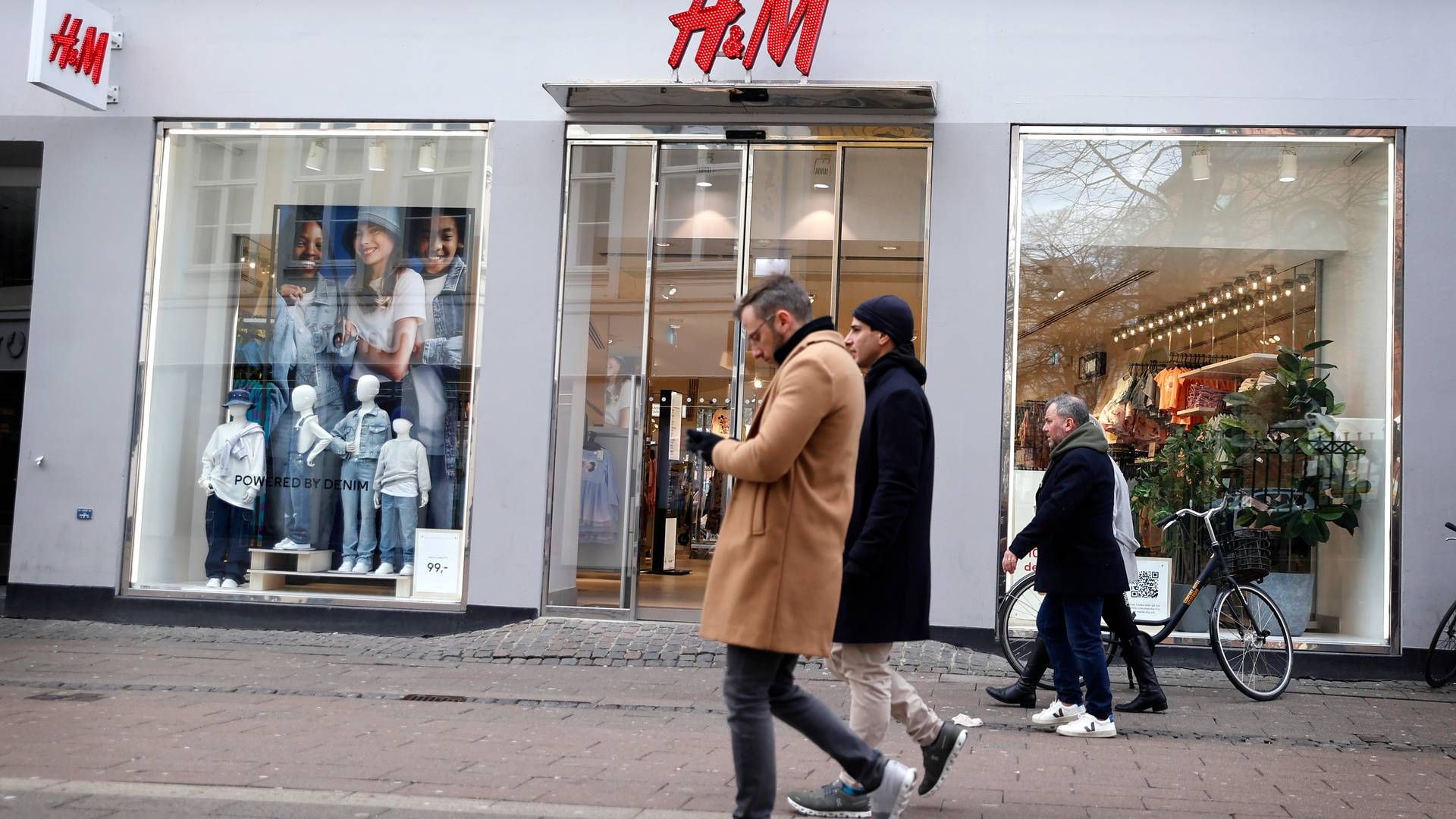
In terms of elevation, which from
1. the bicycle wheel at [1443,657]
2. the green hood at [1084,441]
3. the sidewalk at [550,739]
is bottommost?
the sidewalk at [550,739]

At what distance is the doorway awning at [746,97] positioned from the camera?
964cm

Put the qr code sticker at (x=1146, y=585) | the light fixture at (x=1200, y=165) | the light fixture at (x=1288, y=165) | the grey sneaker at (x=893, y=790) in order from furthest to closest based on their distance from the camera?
the light fixture at (x=1200, y=165) → the light fixture at (x=1288, y=165) → the qr code sticker at (x=1146, y=585) → the grey sneaker at (x=893, y=790)

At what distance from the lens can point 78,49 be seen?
1045 centimetres

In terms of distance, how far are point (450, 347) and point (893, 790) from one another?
717 centimetres

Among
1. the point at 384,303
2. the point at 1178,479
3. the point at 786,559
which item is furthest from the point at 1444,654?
the point at 384,303

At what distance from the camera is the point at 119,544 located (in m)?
10.6

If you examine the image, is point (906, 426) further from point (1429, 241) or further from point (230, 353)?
point (230, 353)

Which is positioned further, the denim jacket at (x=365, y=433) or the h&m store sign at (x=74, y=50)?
the denim jacket at (x=365, y=433)

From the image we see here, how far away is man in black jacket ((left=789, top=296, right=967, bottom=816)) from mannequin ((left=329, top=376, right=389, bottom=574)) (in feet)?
21.9

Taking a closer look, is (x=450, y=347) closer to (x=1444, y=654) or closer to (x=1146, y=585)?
(x=1146, y=585)

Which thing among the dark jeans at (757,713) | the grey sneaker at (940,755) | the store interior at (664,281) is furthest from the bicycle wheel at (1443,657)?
the dark jeans at (757,713)

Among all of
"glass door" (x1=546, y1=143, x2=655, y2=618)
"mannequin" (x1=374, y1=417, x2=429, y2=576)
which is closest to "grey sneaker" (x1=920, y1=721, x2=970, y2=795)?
"glass door" (x1=546, y1=143, x2=655, y2=618)

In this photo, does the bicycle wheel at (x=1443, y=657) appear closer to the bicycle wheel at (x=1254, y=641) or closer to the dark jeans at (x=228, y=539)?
the bicycle wheel at (x=1254, y=641)

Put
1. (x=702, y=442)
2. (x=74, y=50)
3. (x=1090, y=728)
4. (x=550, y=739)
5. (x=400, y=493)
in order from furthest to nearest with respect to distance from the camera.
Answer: (x=400, y=493) < (x=74, y=50) < (x=1090, y=728) < (x=550, y=739) < (x=702, y=442)
